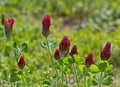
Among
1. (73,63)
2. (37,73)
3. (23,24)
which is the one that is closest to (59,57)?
(73,63)

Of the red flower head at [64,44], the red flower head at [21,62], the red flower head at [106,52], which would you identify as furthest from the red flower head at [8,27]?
the red flower head at [106,52]

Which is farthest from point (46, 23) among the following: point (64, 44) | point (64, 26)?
point (64, 26)

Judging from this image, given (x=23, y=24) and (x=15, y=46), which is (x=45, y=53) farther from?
(x=15, y=46)

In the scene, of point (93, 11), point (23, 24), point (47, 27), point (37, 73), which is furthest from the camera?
point (93, 11)

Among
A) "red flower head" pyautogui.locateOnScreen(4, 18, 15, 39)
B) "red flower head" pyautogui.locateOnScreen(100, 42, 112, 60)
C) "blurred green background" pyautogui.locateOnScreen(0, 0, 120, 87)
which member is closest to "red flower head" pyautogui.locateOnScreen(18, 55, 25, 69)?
"red flower head" pyautogui.locateOnScreen(4, 18, 15, 39)

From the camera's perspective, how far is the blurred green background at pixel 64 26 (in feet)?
17.3

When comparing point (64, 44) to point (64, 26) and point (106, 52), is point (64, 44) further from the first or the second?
point (64, 26)

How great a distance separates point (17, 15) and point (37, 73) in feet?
9.04

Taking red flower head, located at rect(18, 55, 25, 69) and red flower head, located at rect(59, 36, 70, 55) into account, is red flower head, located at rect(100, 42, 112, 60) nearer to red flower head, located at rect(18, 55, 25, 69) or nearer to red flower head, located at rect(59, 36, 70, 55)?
red flower head, located at rect(59, 36, 70, 55)

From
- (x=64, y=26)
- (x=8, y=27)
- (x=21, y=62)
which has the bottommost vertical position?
(x=21, y=62)

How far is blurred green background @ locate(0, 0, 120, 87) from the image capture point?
17.3 ft

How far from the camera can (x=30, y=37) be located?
5.93 metres

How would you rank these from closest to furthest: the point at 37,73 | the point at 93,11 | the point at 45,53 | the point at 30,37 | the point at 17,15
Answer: the point at 37,73 → the point at 45,53 → the point at 30,37 → the point at 17,15 → the point at 93,11

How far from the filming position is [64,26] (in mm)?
7293
